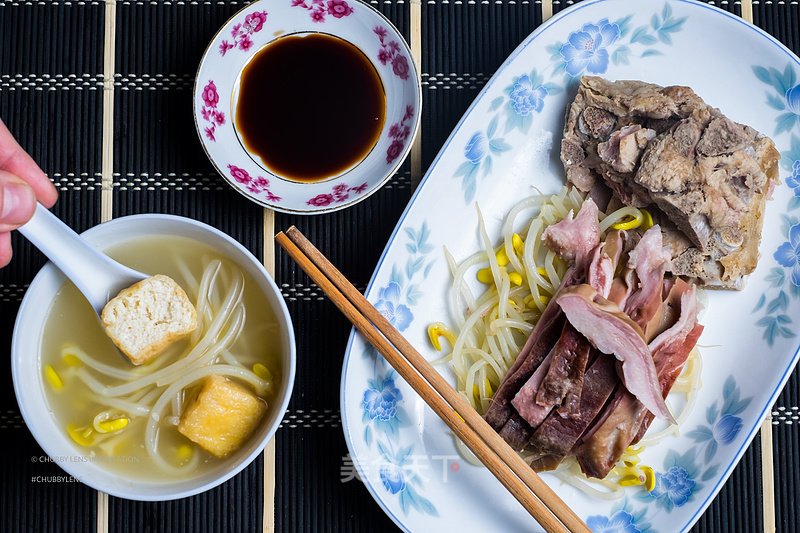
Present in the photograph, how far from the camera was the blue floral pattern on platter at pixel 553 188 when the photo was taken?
7.86 ft

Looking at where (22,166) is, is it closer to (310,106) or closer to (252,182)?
(252,182)

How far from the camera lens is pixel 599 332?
2244 mm

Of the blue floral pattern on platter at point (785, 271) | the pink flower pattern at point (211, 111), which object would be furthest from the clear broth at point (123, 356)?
the blue floral pattern on platter at point (785, 271)

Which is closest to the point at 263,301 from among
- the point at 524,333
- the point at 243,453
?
the point at 243,453

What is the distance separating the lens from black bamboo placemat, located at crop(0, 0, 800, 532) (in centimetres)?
254

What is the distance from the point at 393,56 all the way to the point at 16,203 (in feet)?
4.51

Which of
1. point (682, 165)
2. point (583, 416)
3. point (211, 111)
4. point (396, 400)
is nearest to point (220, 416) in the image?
point (396, 400)

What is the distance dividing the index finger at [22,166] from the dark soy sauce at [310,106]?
0.73 metres

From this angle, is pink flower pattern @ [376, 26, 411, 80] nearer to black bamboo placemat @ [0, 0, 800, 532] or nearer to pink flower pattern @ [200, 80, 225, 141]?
black bamboo placemat @ [0, 0, 800, 532]

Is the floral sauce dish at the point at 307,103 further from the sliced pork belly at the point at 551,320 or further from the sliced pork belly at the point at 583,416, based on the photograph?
the sliced pork belly at the point at 583,416

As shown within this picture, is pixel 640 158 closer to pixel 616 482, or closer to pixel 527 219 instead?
pixel 527 219

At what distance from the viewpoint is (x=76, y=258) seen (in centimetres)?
215

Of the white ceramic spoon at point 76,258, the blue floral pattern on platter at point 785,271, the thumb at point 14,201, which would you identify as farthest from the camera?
the blue floral pattern on platter at point 785,271

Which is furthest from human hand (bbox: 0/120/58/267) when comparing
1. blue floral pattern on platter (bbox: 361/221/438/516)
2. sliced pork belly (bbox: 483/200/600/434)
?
sliced pork belly (bbox: 483/200/600/434)
